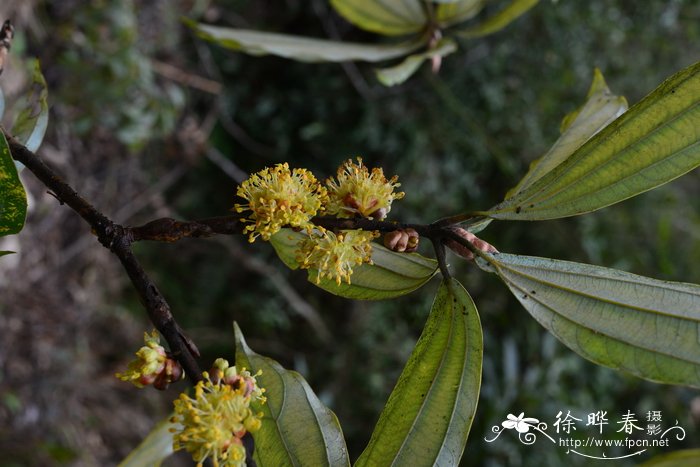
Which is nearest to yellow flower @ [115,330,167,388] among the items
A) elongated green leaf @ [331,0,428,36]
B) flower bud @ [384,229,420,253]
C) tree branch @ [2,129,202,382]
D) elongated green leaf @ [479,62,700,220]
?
tree branch @ [2,129,202,382]

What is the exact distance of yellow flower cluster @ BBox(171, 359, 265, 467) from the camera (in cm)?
55

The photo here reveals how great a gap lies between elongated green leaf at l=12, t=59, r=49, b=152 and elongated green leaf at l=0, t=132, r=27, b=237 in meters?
0.16

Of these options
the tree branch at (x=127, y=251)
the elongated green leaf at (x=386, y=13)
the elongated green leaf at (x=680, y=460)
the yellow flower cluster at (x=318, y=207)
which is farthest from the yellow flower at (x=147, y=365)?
the elongated green leaf at (x=386, y=13)

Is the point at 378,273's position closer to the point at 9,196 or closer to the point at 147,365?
the point at 147,365

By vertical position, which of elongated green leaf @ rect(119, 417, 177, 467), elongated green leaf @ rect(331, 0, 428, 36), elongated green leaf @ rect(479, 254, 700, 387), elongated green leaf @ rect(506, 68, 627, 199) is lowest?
elongated green leaf @ rect(119, 417, 177, 467)

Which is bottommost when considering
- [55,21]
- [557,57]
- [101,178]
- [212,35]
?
[212,35]

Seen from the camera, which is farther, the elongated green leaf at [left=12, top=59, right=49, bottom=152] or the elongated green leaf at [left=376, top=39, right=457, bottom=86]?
the elongated green leaf at [left=376, top=39, right=457, bottom=86]

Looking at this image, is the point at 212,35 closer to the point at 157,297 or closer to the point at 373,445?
the point at 157,297

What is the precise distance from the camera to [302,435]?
634 mm

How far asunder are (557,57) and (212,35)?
5.53ft

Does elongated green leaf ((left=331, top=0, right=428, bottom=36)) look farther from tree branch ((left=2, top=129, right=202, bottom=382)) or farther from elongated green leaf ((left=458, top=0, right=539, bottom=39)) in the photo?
tree branch ((left=2, top=129, right=202, bottom=382))

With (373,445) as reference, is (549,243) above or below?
above

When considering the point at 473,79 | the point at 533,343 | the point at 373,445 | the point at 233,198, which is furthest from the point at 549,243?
the point at 373,445

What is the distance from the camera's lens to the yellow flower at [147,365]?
0.58 metres
